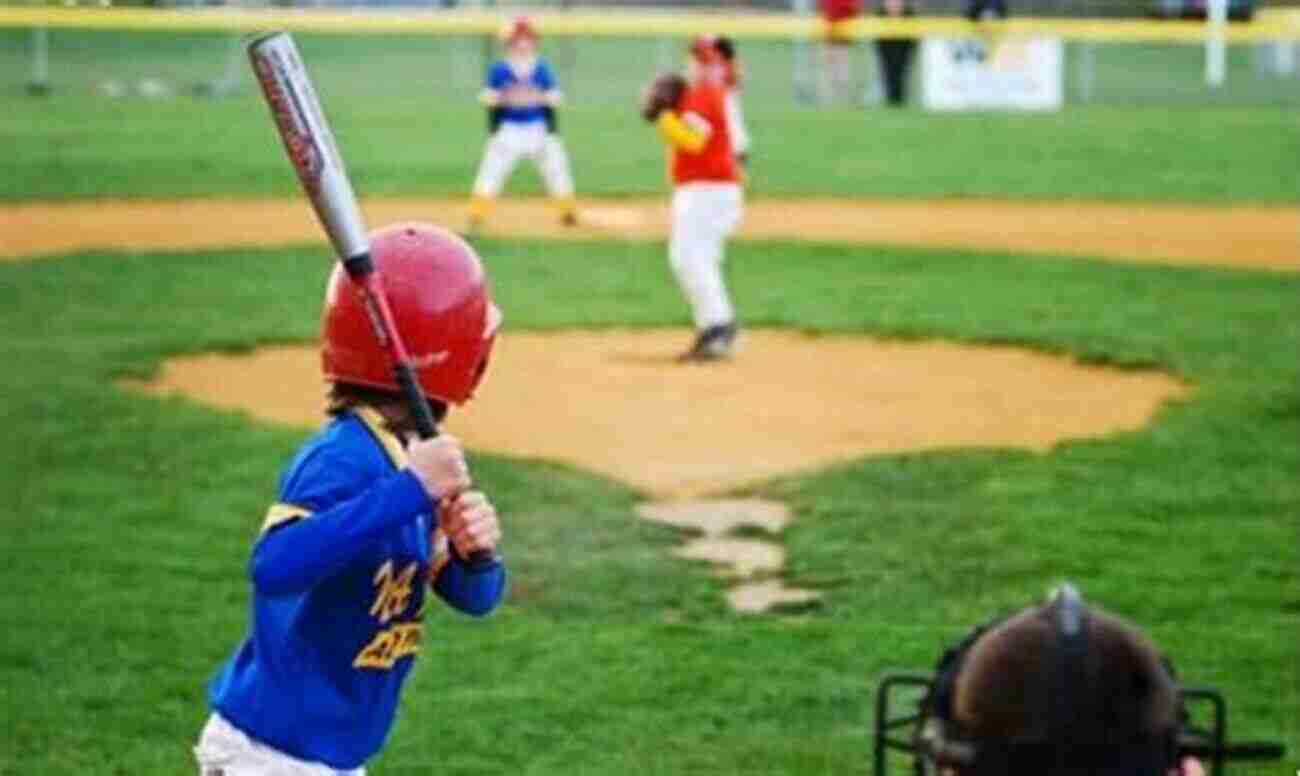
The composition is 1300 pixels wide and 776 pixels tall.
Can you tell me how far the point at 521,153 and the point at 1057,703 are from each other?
23.1 metres

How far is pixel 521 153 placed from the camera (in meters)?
25.7

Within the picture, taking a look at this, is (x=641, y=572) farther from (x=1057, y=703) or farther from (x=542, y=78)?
(x=542, y=78)

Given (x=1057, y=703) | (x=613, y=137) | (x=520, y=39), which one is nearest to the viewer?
(x=1057, y=703)

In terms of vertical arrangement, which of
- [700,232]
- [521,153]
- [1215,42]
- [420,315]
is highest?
[420,315]

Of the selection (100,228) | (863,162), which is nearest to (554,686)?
(100,228)

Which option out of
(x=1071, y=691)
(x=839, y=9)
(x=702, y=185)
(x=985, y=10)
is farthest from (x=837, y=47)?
(x=1071, y=691)

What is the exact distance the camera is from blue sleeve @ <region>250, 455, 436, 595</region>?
17.4ft

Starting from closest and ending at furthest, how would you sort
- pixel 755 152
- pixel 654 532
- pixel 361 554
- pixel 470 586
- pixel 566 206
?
1. pixel 361 554
2. pixel 470 586
3. pixel 654 532
4. pixel 566 206
5. pixel 755 152

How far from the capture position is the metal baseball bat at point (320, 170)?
5.17 metres

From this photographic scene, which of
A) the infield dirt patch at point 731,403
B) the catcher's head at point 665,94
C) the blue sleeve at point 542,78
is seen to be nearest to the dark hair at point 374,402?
the infield dirt patch at point 731,403

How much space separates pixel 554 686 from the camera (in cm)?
986

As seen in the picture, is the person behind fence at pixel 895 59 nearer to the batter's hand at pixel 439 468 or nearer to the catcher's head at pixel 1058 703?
the batter's hand at pixel 439 468

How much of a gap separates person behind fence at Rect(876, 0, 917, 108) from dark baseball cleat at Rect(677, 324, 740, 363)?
23309 mm

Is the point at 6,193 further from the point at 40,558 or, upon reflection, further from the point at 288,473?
the point at 288,473
